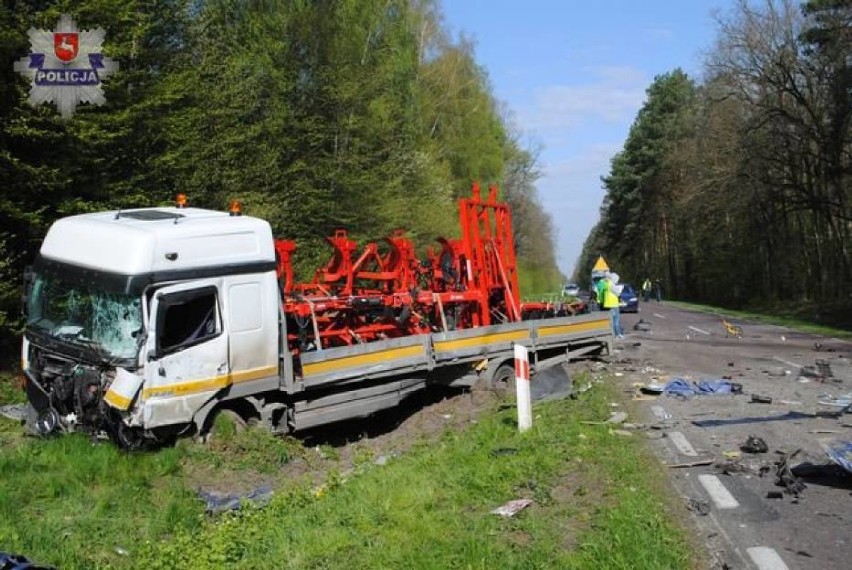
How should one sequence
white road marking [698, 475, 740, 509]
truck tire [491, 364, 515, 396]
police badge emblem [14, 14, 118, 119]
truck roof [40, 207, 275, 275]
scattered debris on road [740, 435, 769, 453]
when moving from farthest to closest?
police badge emblem [14, 14, 118, 119], truck tire [491, 364, 515, 396], truck roof [40, 207, 275, 275], scattered debris on road [740, 435, 769, 453], white road marking [698, 475, 740, 509]

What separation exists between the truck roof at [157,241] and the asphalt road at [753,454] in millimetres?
5281

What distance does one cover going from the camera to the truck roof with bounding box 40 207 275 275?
8508 millimetres

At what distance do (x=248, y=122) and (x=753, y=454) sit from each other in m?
19.0

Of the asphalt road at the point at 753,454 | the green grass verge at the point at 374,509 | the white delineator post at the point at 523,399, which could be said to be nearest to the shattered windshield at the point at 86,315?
the green grass verge at the point at 374,509

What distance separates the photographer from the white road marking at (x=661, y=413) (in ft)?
31.9

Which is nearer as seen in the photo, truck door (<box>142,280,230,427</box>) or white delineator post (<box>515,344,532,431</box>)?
truck door (<box>142,280,230,427</box>)

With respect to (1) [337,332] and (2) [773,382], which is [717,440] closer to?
(2) [773,382]

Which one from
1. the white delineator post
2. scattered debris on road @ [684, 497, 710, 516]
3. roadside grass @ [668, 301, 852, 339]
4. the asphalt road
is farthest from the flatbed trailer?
roadside grass @ [668, 301, 852, 339]

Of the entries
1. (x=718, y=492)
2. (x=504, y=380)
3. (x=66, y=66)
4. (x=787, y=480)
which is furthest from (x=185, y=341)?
(x=66, y=66)

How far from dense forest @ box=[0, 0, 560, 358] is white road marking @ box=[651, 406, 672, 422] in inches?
412

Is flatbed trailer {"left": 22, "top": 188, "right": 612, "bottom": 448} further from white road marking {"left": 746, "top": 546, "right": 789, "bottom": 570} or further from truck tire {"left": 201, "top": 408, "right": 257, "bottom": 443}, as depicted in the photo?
white road marking {"left": 746, "top": 546, "right": 789, "bottom": 570}

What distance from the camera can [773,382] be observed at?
12.4m

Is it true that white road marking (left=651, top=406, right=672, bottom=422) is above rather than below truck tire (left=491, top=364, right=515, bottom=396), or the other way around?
below

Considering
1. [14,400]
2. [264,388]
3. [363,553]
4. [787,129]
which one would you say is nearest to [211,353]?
[264,388]
